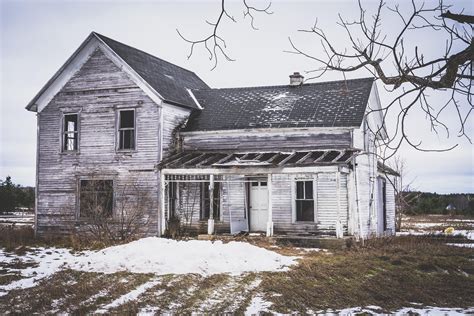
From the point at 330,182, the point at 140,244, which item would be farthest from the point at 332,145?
the point at 140,244

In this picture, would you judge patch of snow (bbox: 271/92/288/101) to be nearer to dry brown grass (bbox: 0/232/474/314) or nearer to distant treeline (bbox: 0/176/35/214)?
dry brown grass (bbox: 0/232/474/314)

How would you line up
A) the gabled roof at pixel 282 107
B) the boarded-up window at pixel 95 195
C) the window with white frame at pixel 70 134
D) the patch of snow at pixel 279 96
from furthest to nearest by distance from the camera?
the patch of snow at pixel 279 96 < the window with white frame at pixel 70 134 < the gabled roof at pixel 282 107 < the boarded-up window at pixel 95 195

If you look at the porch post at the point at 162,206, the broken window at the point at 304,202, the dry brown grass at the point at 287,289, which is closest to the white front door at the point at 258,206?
the broken window at the point at 304,202

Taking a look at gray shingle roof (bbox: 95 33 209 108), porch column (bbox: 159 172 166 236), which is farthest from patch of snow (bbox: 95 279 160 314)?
gray shingle roof (bbox: 95 33 209 108)

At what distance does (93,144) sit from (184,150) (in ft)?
12.2

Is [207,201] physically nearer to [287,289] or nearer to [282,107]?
[282,107]

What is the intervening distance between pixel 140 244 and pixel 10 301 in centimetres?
Answer: 494

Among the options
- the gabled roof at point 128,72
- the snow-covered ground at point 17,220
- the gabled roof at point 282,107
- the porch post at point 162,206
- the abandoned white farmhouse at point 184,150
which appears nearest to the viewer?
the abandoned white farmhouse at point 184,150

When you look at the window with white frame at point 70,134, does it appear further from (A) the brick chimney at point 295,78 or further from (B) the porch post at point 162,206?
(A) the brick chimney at point 295,78

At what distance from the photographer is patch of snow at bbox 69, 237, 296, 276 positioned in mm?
11766

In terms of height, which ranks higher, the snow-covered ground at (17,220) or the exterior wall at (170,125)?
the exterior wall at (170,125)

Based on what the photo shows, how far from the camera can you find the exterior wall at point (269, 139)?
61.5 ft

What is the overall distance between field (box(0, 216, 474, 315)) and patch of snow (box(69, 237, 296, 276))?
0.02 m

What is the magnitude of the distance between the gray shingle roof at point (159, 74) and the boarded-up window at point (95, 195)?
14.3 ft
